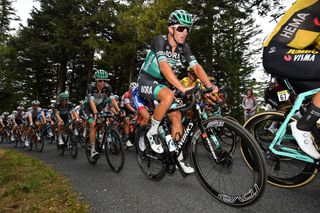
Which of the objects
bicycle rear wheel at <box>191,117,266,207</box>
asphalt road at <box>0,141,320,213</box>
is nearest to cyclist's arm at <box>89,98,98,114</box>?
asphalt road at <box>0,141,320,213</box>

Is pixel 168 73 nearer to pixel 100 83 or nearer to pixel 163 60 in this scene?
pixel 163 60

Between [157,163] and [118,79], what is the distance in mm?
37005

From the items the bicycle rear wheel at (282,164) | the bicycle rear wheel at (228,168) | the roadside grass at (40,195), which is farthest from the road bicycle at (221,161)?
the roadside grass at (40,195)

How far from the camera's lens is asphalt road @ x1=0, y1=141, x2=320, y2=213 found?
11.0 ft

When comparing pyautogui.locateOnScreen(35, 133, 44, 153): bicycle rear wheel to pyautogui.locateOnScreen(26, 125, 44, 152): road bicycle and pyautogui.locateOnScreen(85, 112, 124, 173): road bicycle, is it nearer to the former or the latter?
pyautogui.locateOnScreen(26, 125, 44, 152): road bicycle

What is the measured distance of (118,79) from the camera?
40.9 meters

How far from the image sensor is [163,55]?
426 cm

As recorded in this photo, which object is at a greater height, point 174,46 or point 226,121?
point 174,46

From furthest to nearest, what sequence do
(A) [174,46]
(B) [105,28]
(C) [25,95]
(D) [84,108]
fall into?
1. (C) [25,95]
2. (B) [105,28]
3. (D) [84,108]
4. (A) [174,46]

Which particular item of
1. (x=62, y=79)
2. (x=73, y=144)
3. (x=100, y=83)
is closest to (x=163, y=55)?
(x=100, y=83)

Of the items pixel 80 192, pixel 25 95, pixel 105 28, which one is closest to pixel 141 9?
pixel 105 28

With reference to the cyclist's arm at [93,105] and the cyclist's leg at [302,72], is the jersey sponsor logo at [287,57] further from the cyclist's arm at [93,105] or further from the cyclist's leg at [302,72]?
the cyclist's arm at [93,105]

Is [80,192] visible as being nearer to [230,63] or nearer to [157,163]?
[157,163]

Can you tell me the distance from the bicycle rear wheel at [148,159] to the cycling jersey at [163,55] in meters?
0.96
